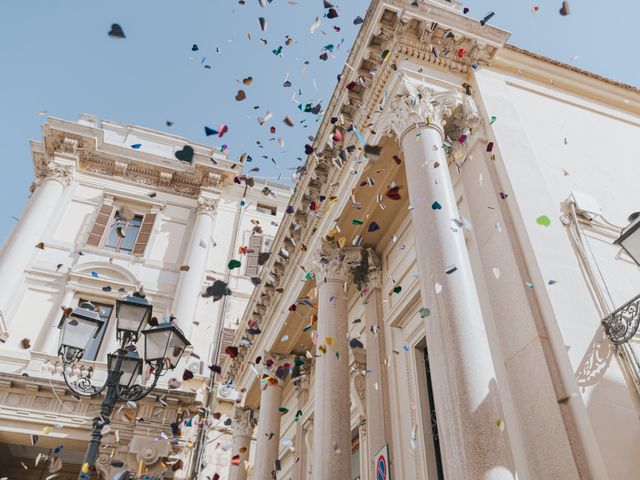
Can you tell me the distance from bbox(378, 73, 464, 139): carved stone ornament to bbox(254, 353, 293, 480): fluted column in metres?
6.25

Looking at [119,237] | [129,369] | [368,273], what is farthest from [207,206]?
[129,369]

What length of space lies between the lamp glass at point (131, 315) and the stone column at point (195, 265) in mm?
10234

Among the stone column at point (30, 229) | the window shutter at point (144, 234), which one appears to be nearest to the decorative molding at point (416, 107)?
the window shutter at point (144, 234)

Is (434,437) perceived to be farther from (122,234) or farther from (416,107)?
(122,234)

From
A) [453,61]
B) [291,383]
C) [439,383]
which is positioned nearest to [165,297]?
[291,383]

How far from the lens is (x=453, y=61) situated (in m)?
7.38

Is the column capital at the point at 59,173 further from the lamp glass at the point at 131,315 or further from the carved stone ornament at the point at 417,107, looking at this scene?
the carved stone ornament at the point at 417,107

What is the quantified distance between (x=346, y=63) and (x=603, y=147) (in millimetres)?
4169

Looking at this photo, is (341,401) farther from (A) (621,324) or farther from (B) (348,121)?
(B) (348,121)

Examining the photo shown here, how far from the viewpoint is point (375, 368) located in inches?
313

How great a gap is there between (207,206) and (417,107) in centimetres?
1444

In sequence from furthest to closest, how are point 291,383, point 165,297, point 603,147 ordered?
point 165,297, point 291,383, point 603,147

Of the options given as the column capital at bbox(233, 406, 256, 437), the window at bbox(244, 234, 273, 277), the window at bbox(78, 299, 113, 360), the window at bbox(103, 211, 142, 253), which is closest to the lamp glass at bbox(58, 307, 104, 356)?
the column capital at bbox(233, 406, 256, 437)

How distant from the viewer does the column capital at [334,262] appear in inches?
330
